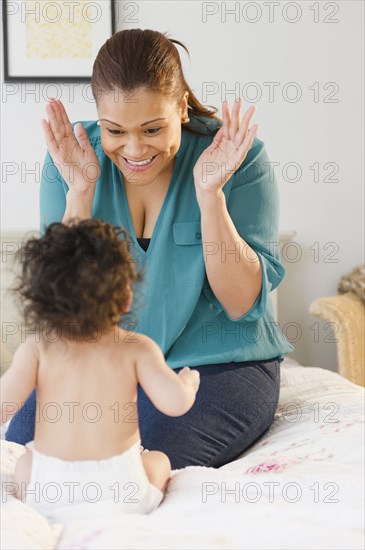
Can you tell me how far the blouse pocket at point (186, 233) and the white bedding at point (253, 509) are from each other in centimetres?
43

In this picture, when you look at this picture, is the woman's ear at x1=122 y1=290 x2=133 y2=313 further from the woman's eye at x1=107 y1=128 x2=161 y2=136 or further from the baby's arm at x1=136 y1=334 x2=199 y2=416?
the woman's eye at x1=107 y1=128 x2=161 y2=136

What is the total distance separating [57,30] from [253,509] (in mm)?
2072

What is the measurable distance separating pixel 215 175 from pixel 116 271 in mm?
555

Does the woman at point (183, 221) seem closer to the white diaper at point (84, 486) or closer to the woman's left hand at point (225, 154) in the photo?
the woman's left hand at point (225, 154)

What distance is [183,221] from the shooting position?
177cm

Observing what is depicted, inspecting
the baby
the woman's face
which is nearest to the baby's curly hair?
the baby

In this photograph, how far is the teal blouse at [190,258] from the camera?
5.73 feet

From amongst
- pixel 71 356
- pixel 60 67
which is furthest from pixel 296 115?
pixel 71 356

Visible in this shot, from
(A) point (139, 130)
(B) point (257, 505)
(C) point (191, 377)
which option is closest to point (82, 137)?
(A) point (139, 130)

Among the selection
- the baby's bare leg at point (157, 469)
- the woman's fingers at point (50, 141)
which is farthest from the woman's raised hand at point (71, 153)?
the baby's bare leg at point (157, 469)

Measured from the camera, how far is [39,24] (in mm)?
2838

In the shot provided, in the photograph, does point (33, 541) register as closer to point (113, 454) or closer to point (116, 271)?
point (113, 454)

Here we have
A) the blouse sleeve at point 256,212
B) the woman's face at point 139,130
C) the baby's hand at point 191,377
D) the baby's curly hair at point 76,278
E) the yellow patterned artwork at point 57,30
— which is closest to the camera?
the baby's curly hair at point 76,278

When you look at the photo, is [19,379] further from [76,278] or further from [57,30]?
[57,30]
